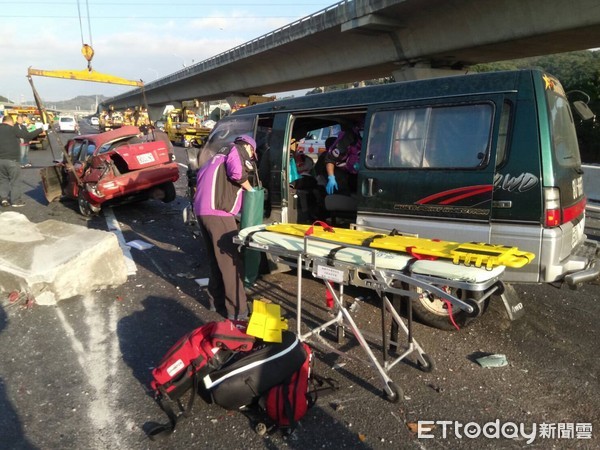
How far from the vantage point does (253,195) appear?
15.0 ft

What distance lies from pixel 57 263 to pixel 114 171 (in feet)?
15.1

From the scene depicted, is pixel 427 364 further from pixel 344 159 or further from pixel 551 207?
pixel 344 159

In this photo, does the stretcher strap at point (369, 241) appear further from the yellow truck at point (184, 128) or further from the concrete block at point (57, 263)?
the yellow truck at point (184, 128)

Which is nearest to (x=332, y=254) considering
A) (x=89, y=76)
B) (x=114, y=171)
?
(x=114, y=171)

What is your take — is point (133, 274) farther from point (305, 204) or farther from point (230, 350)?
point (230, 350)

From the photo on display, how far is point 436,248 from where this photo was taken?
3125 mm

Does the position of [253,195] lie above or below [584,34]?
below

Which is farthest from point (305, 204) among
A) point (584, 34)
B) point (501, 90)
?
point (584, 34)

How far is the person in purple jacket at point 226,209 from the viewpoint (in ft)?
14.5

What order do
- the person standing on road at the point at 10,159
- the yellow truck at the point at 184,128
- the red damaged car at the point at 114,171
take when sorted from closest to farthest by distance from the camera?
1. the red damaged car at the point at 114,171
2. the person standing on road at the point at 10,159
3. the yellow truck at the point at 184,128

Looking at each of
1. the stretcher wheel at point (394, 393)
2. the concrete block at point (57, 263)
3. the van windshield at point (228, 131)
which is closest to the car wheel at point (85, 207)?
the concrete block at point (57, 263)

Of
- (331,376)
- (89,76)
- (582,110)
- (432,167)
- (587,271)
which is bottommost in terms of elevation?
(331,376)

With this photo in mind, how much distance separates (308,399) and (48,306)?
3.22m

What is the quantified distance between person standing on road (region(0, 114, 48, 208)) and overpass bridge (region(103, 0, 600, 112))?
12152 millimetres
